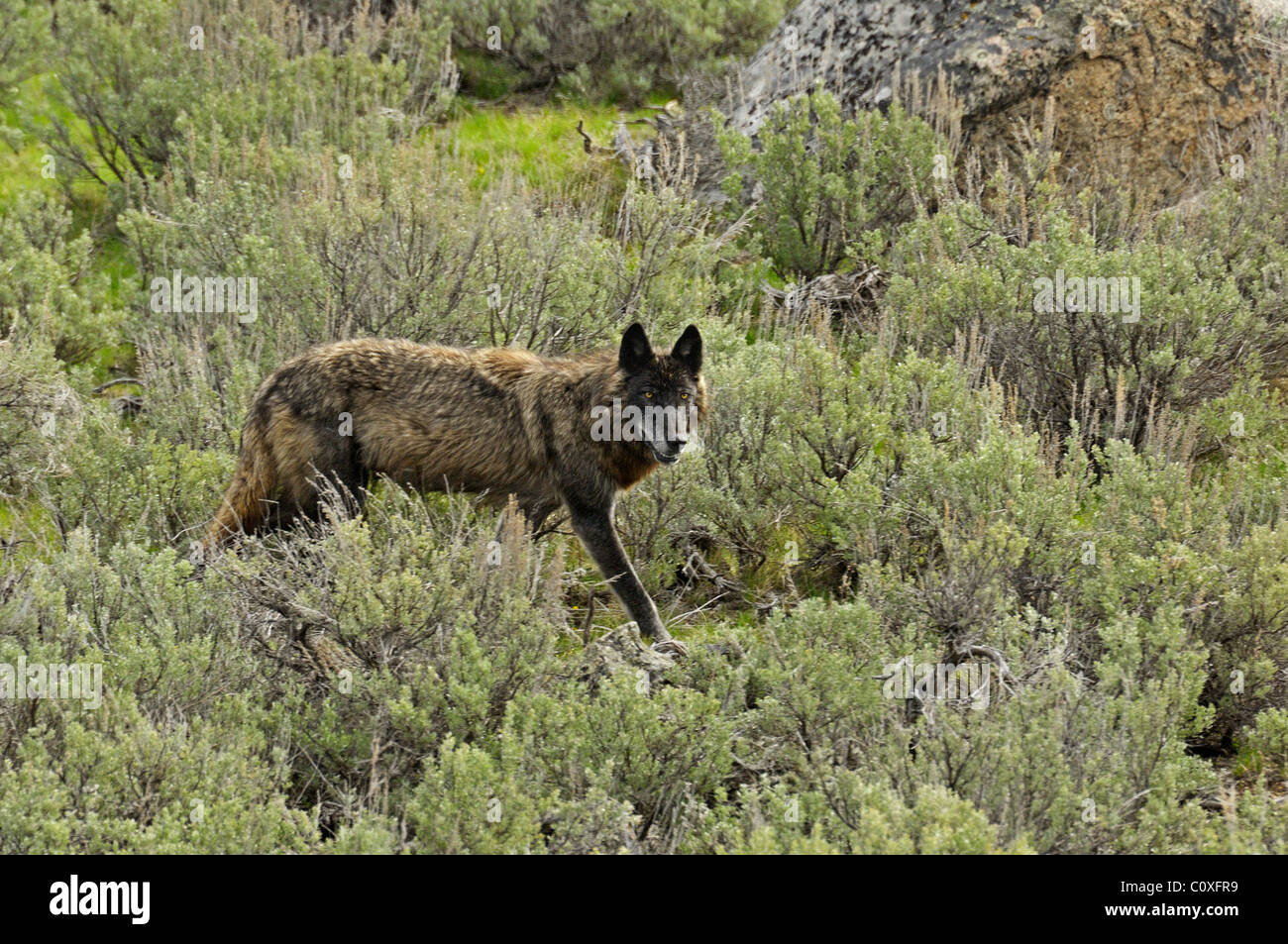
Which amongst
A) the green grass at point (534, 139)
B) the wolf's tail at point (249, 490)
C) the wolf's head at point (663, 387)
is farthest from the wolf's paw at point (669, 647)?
the green grass at point (534, 139)

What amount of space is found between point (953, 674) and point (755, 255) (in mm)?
5304

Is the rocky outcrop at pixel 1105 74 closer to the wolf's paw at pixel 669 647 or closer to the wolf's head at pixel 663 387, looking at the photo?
the wolf's head at pixel 663 387

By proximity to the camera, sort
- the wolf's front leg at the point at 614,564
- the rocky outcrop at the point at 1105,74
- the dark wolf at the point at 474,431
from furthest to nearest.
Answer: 1. the rocky outcrop at the point at 1105,74
2. the wolf's front leg at the point at 614,564
3. the dark wolf at the point at 474,431

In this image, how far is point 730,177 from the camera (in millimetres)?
9781

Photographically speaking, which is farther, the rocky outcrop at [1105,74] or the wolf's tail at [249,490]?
the rocky outcrop at [1105,74]

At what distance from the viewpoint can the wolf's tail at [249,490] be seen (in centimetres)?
646

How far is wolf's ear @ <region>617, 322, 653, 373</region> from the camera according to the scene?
247 inches

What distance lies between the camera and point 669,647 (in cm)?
639

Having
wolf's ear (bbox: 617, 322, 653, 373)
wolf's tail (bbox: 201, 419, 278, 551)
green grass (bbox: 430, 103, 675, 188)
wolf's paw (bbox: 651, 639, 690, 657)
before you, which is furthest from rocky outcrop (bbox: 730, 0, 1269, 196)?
wolf's tail (bbox: 201, 419, 278, 551)

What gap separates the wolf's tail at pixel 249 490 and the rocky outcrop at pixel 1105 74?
5240mm

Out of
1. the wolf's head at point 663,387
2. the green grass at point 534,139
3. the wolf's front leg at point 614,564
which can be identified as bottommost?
the wolf's front leg at point 614,564

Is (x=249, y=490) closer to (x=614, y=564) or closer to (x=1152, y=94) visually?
(x=614, y=564)
